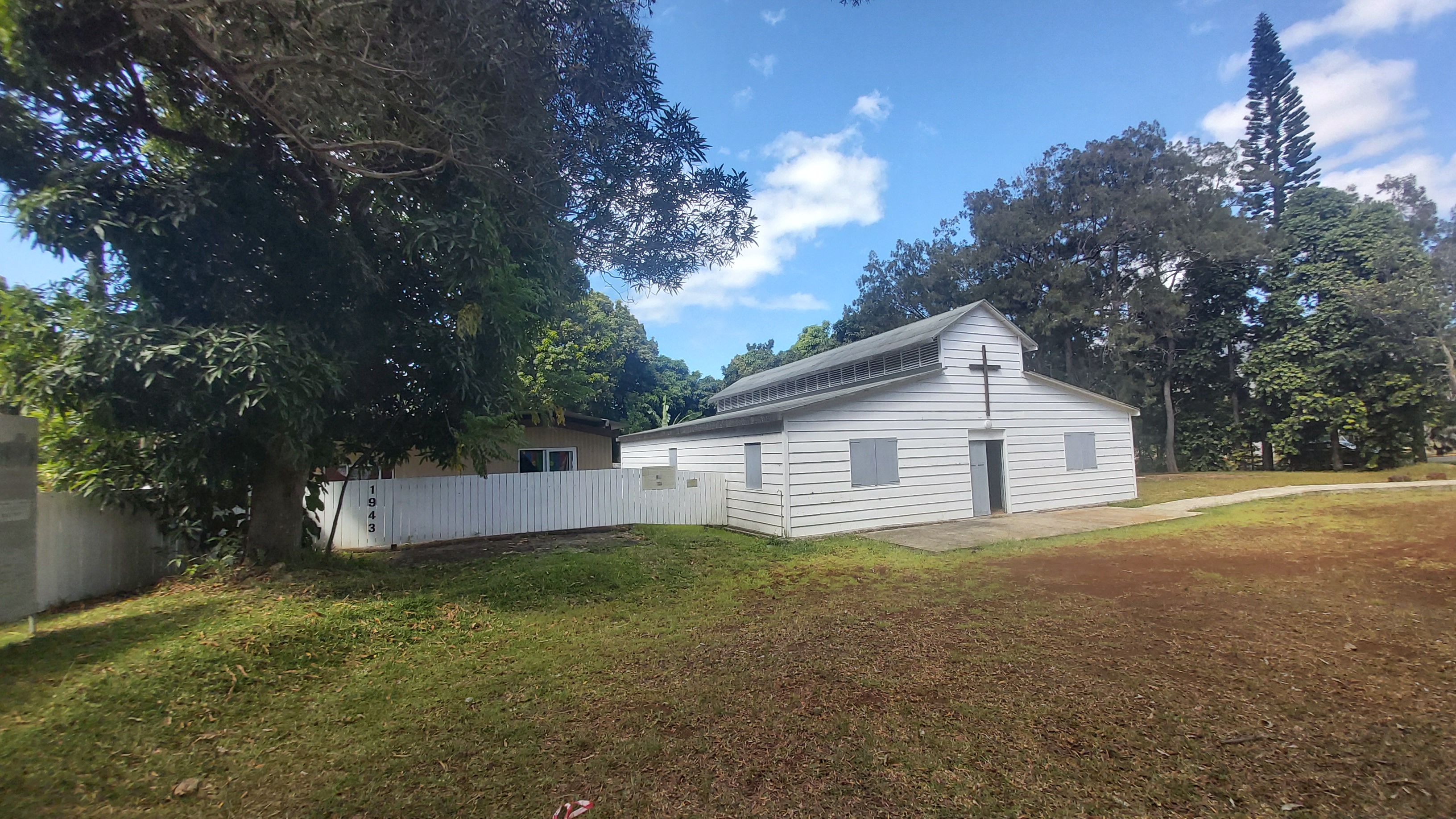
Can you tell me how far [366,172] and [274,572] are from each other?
499 centimetres

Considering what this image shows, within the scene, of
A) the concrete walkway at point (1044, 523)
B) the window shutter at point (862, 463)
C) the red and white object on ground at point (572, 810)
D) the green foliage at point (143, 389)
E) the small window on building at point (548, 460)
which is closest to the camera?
the red and white object on ground at point (572, 810)

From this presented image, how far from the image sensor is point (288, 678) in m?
4.62

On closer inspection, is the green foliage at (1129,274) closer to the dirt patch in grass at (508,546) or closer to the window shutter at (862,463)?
the window shutter at (862,463)

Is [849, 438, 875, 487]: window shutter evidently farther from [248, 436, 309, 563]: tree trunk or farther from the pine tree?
the pine tree

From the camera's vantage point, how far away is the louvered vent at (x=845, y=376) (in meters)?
14.4

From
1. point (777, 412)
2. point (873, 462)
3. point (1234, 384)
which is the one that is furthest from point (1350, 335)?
point (777, 412)

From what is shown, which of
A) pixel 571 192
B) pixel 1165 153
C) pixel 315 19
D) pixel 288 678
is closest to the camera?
pixel 288 678

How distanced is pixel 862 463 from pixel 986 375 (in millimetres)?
4429

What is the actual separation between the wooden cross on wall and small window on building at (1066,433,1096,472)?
8.95 ft

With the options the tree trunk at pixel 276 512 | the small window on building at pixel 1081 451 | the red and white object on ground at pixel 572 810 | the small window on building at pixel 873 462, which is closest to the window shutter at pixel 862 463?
the small window on building at pixel 873 462

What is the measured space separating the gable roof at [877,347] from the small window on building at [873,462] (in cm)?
325

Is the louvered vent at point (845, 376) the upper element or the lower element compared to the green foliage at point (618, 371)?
lower

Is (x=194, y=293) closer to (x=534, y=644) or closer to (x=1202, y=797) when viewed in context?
(x=534, y=644)

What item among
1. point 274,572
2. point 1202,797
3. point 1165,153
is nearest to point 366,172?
point 274,572
